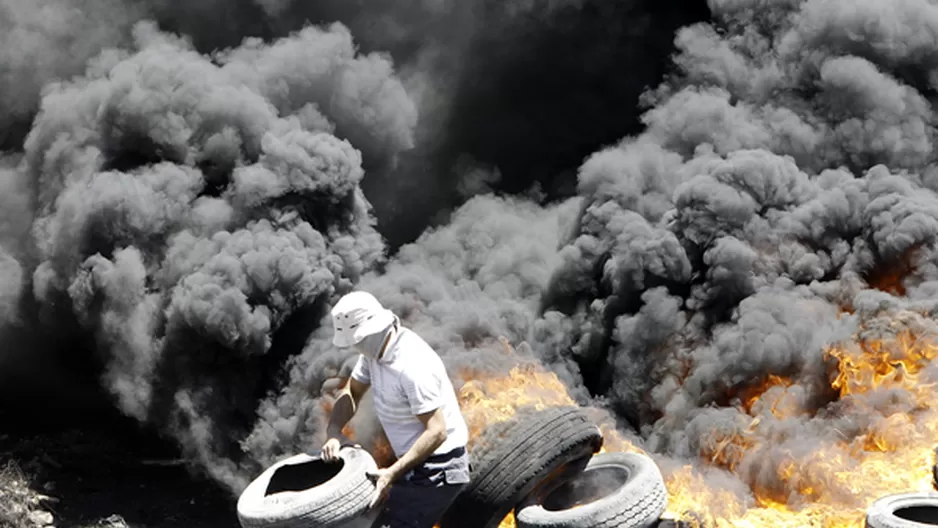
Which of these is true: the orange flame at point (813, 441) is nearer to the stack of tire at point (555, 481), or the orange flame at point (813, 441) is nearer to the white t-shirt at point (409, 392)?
the stack of tire at point (555, 481)

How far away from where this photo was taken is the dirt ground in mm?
11812

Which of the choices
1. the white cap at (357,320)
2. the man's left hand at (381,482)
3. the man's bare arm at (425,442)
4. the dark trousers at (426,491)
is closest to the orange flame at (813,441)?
Answer: the dark trousers at (426,491)

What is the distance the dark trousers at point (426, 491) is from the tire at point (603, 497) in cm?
194

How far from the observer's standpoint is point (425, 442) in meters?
6.14

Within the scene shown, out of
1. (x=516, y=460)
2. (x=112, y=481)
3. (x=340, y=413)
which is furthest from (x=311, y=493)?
(x=112, y=481)

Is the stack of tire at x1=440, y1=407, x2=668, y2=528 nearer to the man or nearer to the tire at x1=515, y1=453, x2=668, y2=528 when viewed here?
the tire at x1=515, y1=453, x2=668, y2=528

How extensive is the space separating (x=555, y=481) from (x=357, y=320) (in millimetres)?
3243

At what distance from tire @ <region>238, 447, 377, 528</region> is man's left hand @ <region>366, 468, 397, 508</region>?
5 cm

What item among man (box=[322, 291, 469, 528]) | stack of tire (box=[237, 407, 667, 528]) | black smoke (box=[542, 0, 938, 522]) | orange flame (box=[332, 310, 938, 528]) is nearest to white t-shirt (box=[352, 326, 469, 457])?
man (box=[322, 291, 469, 528])

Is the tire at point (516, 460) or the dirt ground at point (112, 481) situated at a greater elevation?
the tire at point (516, 460)

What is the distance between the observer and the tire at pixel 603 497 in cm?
804

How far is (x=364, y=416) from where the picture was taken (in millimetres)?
10711

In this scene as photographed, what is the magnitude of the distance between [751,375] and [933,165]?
437cm

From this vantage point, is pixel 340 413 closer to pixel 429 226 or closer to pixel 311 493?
pixel 311 493
